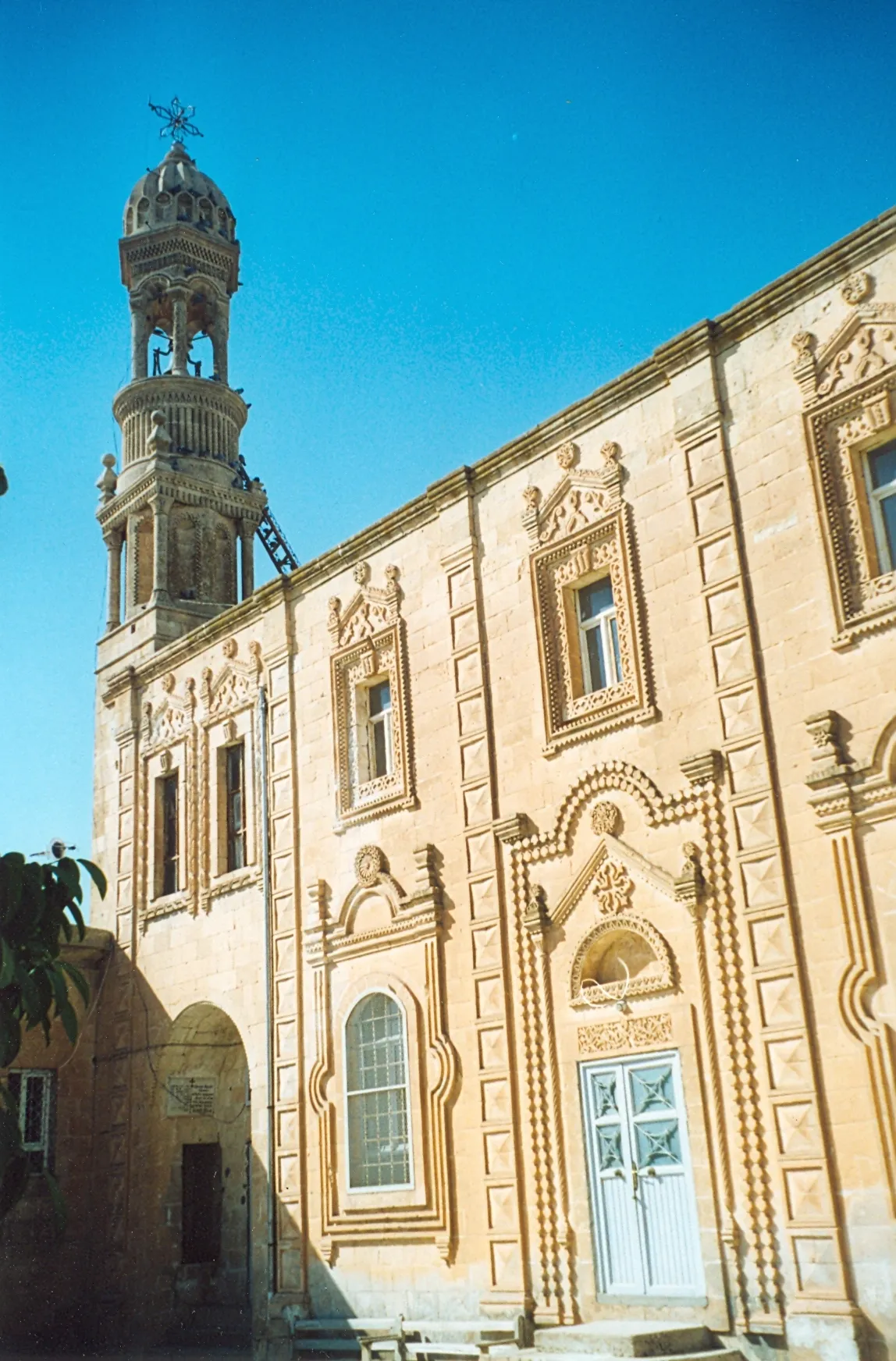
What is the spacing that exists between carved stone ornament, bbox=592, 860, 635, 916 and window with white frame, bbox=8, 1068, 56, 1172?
1022 centimetres

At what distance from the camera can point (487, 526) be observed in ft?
54.7

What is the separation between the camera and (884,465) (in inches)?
509

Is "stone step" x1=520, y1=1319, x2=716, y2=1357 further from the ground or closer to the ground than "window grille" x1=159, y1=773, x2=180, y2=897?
closer to the ground

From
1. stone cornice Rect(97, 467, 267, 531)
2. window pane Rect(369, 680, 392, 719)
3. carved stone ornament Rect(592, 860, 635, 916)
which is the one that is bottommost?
carved stone ornament Rect(592, 860, 635, 916)

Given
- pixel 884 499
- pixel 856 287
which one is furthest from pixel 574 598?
pixel 856 287

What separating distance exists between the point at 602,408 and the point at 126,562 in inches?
461

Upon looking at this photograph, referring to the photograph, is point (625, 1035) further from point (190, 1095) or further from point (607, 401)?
point (190, 1095)

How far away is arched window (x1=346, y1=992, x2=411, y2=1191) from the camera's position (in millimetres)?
15898

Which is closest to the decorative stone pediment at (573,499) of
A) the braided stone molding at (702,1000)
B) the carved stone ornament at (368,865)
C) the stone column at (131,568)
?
the braided stone molding at (702,1000)

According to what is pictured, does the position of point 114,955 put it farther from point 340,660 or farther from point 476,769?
point 476,769

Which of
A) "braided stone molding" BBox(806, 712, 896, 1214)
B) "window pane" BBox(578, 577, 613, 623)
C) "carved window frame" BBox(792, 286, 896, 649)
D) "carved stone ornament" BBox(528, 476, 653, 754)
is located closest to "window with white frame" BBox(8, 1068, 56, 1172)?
"carved stone ornament" BBox(528, 476, 653, 754)

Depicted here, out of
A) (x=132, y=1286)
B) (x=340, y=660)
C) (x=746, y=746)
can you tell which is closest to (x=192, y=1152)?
(x=132, y=1286)

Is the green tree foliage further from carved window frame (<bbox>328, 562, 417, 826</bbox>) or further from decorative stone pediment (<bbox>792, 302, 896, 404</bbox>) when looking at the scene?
decorative stone pediment (<bbox>792, 302, 896, 404</bbox>)

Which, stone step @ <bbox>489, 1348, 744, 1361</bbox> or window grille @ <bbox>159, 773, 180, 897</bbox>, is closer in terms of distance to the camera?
stone step @ <bbox>489, 1348, 744, 1361</bbox>
